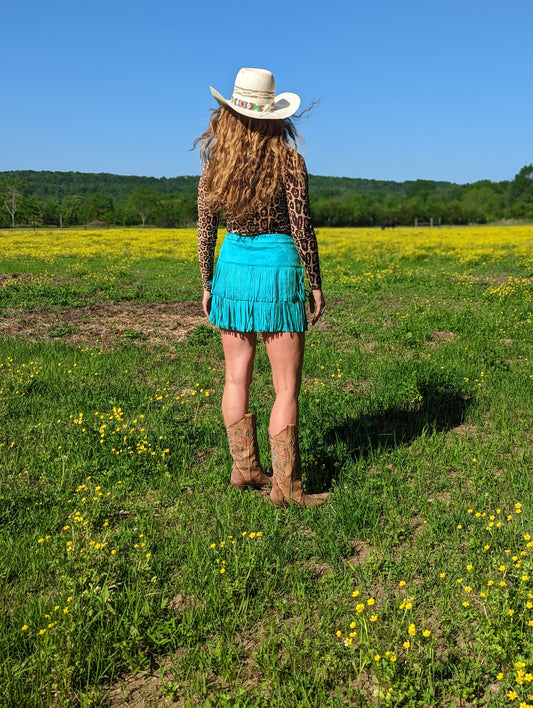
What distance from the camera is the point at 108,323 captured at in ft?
31.0

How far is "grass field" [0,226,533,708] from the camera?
2.28 meters

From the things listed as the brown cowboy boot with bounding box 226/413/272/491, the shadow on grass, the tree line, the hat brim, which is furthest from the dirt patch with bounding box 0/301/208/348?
the tree line

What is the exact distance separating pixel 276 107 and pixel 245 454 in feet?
7.13

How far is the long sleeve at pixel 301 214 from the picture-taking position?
319cm

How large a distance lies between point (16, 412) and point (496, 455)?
4.23 m

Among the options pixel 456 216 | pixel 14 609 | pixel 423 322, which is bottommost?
pixel 14 609

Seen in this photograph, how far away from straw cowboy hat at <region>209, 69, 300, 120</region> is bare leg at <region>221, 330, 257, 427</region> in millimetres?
1303

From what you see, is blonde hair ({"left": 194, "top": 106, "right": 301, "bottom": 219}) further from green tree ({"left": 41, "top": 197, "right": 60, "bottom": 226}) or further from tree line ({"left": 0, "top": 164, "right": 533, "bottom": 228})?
green tree ({"left": 41, "top": 197, "right": 60, "bottom": 226})

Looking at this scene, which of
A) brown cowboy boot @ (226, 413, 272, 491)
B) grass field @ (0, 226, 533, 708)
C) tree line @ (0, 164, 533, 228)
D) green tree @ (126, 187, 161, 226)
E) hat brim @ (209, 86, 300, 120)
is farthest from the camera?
green tree @ (126, 187, 161, 226)

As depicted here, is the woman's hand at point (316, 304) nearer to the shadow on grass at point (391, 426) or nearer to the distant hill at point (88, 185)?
the shadow on grass at point (391, 426)

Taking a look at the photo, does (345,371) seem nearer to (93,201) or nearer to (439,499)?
(439,499)

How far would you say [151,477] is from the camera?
13.2 ft

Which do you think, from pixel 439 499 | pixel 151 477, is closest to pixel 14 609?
pixel 151 477

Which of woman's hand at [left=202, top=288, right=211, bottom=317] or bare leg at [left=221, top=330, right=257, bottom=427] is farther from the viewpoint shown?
woman's hand at [left=202, top=288, right=211, bottom=317]
